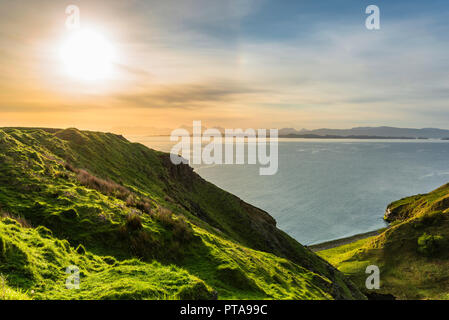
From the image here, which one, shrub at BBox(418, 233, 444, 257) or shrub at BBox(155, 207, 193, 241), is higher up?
shrub at BBox(155, 207, 193, 241)

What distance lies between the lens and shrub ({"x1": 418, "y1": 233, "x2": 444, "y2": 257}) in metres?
65.8

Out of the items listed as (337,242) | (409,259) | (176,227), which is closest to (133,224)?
(176,227)

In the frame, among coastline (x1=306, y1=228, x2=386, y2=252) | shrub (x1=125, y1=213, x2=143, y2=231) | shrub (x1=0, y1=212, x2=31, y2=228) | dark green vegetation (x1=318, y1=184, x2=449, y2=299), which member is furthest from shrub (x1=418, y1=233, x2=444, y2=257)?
shrub (x1=0, y1=212, x2=31, y2=228)

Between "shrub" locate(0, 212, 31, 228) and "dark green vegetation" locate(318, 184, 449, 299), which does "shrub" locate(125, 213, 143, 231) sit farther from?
"dark green vegetation" locate(318, 184, 449, 299)

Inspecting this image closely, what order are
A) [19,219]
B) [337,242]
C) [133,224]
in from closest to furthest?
1. [19,219]
2. [133,224]
3. [337,242]

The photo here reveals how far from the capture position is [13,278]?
915 centimetres

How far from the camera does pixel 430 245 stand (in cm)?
6631

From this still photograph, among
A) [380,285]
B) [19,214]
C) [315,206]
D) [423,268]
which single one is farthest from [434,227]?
[19,214]

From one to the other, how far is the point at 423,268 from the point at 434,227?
781 inches

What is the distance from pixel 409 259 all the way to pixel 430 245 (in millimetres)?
6486

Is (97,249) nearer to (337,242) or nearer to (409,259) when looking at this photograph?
(409,259)

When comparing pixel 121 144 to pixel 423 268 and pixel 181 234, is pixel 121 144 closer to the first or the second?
pixel 181 234

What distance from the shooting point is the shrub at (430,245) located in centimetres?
6581

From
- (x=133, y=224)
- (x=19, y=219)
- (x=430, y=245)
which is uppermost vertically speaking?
(x=19, y=219)
